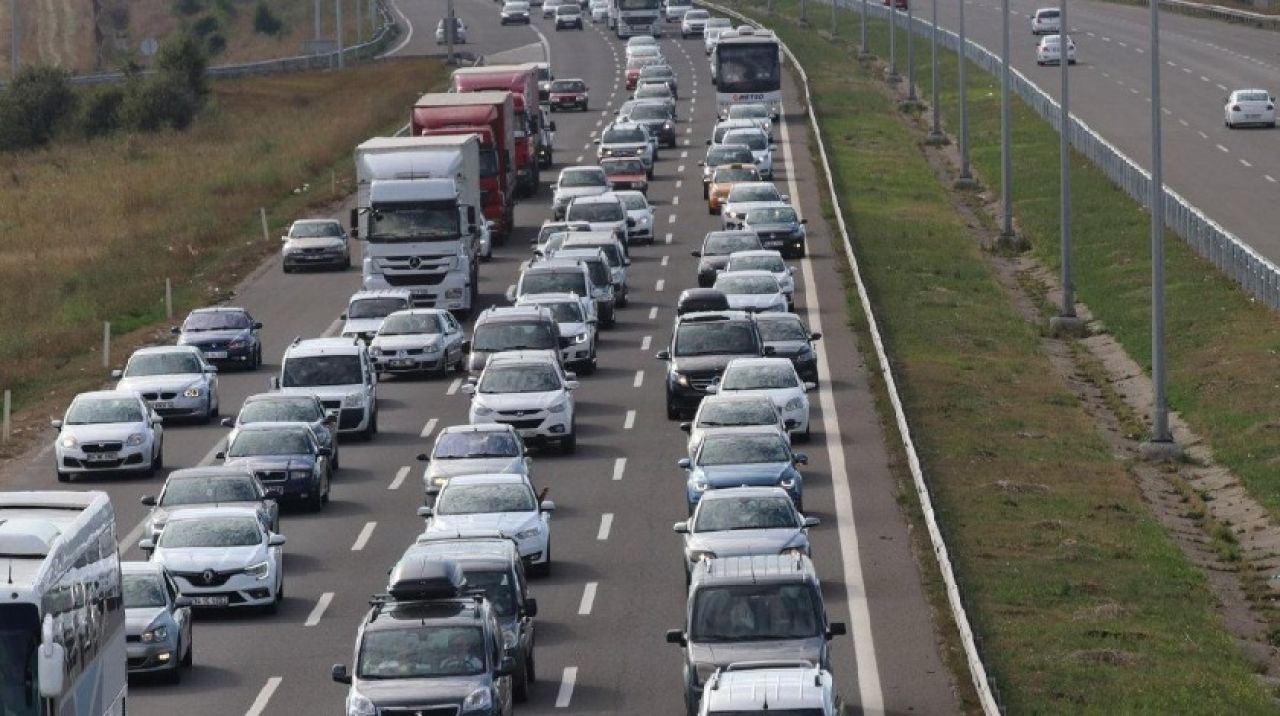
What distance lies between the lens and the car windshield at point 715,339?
50.2 meters

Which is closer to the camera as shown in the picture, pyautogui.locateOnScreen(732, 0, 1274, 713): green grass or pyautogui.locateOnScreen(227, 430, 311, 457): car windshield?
pyautogui.locateOnScreen(732, 0, 1274, 713): green grass

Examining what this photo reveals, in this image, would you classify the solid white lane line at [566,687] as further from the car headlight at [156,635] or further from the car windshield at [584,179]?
the car windshield at [584,179]

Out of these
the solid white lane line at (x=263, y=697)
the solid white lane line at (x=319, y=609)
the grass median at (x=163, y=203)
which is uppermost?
the solid white lane line at (x=263, y=697)

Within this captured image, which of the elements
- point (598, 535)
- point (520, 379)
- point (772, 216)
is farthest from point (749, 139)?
point (598, 535)

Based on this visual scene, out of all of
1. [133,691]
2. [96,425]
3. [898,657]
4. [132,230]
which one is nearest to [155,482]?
[96,425]

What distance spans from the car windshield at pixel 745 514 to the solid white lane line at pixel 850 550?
1447mm

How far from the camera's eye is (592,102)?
119 meters

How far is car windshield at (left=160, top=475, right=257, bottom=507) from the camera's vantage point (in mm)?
37750

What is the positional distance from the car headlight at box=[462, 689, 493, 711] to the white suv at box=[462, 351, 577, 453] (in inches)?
777

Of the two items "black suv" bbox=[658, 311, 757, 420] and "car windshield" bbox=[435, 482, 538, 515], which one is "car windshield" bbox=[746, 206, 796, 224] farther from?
"car windshield" bbox=[435, 482, 538, 515]

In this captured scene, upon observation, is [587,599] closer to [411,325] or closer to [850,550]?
[850,550]

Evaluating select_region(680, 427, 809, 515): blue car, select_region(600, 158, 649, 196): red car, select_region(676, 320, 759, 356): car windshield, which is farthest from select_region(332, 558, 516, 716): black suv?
select_region(600, 158, 649, 196): red car

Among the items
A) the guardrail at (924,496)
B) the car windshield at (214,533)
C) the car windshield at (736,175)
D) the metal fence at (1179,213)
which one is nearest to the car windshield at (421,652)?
the guardrail at (924,496)

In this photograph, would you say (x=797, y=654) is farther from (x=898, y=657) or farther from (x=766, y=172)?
(x=766, y=172)
